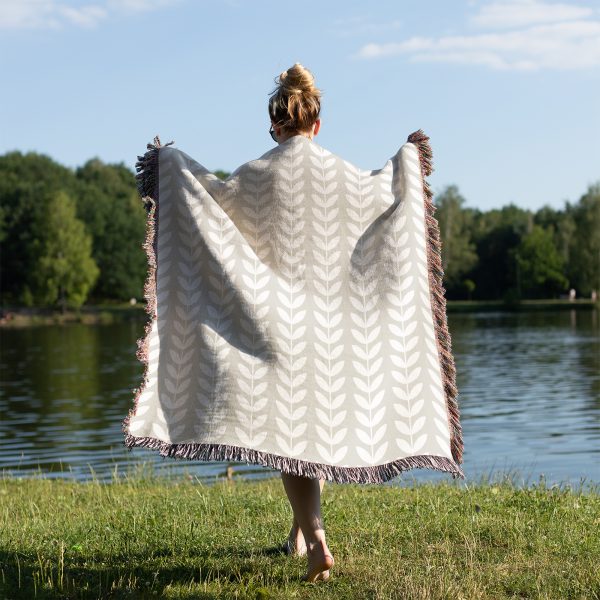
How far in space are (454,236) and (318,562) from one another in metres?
85.9

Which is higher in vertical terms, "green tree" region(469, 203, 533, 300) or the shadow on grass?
"green tree" region(469, 203, 533, 300)

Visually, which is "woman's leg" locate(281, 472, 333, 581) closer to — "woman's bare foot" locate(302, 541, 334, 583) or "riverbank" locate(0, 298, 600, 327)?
"woman's bare foot" locate(302, 541, 334, 583)

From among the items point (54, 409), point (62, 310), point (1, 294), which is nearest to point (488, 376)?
point (54, 409)

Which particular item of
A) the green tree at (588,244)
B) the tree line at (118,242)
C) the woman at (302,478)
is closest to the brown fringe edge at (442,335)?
the woman at (302,478)

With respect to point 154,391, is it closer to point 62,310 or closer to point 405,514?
point 405,514

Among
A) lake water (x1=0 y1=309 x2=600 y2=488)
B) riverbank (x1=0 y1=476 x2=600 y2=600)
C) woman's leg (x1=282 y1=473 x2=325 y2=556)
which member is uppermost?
woman's leg (x1=282 y1=473 x2=325 y2=556)

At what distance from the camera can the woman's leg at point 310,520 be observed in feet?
14.5

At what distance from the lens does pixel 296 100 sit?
4613mm

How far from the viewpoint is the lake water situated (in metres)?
13.0

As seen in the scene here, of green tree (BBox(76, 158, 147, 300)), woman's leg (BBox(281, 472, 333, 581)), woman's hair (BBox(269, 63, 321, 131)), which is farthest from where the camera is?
Answer: green tree (BBox(76, 158, 147, 300))

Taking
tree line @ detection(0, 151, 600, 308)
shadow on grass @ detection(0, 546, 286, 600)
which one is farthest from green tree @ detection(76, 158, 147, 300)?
shadow on grass @ detection(0, 546, 286, 600)

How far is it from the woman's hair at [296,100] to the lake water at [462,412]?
490cm

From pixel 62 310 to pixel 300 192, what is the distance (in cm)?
6883

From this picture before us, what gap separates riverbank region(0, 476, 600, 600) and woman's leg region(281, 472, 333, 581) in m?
0.08
